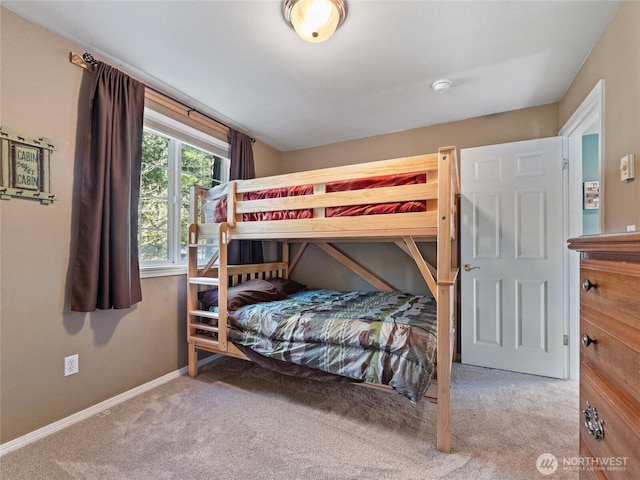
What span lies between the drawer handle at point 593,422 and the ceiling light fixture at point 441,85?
2125 millimetres

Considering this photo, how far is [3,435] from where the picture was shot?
1517 millimetres

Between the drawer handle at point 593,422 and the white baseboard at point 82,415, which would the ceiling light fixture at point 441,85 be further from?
the white baseboard at point 82,415

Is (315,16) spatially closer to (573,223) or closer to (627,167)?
(627,167)

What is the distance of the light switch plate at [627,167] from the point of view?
1.42 m

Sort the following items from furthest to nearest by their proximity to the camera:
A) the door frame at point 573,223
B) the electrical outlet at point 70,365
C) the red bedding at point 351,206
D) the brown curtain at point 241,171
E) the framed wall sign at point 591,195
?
the brown curtain at point 241,171
the framed wall sign at point 591,195
the door frame at point 573,223
the electrical outlet at point 70,365
the red bedding at point 351,206

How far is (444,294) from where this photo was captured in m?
1.57

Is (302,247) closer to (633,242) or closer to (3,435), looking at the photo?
(3,435)

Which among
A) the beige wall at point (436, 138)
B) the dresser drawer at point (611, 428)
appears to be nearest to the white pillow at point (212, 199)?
the beige wall at point (436, 138)

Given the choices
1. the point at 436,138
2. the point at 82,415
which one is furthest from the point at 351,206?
the point at 82,415

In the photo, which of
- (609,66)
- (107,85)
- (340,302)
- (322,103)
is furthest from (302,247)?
(609,66)

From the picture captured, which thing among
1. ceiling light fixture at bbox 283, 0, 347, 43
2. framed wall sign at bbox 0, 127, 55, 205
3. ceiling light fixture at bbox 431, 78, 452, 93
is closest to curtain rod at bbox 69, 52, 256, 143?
framed wall sign at bbox 0, 127, 55, 205

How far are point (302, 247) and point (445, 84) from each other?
2.11 m

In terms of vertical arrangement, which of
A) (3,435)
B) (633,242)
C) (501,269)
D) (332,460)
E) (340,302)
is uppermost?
(633,242)

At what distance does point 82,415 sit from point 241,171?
7.37 feet
